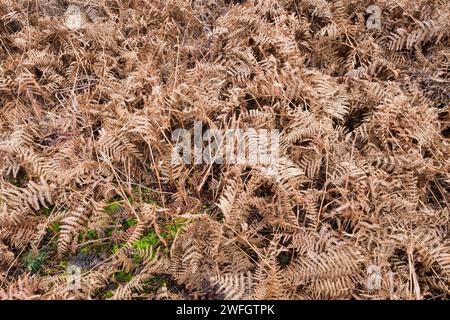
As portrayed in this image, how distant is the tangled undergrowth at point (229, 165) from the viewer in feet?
7.68

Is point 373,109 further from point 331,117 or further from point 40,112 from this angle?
point 40,112

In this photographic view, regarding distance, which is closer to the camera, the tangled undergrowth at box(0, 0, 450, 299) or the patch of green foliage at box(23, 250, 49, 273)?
the tangled undergrowth at box(0, 0, 450, 299)

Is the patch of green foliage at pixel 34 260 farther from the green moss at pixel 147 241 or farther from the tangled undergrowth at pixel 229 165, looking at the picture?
the green moss at pixel 147 241

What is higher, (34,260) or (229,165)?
(229,165)

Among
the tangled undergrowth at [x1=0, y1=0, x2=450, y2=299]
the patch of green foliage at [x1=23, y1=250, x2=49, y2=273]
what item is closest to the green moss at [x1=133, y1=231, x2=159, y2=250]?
the tangled undergrowth at [x1=0, y1=0, x2=450, y2=299]

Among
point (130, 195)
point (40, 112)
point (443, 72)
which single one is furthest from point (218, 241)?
point (443, 72)

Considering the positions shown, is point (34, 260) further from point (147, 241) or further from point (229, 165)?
point (229, 165)

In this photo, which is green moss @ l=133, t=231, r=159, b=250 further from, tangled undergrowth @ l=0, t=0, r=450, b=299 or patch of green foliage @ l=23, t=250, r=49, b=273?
patch of green foliage @ l=23, t=250, r=49, b=273

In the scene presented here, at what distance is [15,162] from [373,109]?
277cm

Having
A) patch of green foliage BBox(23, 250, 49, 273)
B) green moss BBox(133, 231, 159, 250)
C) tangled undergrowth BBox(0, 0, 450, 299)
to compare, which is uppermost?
tangled undergrowth BBox(0, 0, 450, 299)

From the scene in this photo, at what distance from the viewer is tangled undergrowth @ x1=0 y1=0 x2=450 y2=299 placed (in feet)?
7.68

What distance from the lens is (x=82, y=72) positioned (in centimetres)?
361

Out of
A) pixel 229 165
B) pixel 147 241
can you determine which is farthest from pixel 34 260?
pixel 229 165

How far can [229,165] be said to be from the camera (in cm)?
278
